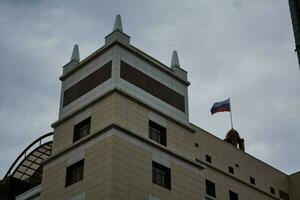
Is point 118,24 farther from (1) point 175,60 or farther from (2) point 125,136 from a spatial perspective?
(2) point 125,136

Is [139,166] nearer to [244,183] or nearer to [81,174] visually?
[81,174]

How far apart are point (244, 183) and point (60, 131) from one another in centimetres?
2225

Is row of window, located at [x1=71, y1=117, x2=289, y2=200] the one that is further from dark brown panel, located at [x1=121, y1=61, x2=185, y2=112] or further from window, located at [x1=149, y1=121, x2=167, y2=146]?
dark brown panel, located at [x1=121, y1=61, x2=185, y2=112]

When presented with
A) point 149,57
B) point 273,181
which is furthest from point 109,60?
point 273,181

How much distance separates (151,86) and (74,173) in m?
11.0

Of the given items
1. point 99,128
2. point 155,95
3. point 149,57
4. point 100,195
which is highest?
point 149,57

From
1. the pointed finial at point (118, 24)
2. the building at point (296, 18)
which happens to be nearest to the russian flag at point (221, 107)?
the pointed finial at point (118, 24)

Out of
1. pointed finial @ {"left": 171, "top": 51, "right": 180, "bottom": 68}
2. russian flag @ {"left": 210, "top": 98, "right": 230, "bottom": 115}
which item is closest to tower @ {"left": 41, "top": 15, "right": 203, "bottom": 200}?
pointed finial @ {"left": 171, "top": 51, "right": 180, "bottom": 68}

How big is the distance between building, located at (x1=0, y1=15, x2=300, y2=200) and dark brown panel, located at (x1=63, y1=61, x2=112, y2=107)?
113mm

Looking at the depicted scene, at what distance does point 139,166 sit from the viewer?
177 feet

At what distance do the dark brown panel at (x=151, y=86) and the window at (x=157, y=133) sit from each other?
3.05 meters

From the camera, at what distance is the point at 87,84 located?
59938 mm

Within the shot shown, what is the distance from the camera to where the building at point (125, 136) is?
53.2 metres

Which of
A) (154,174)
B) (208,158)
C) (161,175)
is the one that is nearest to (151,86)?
(161,175)
